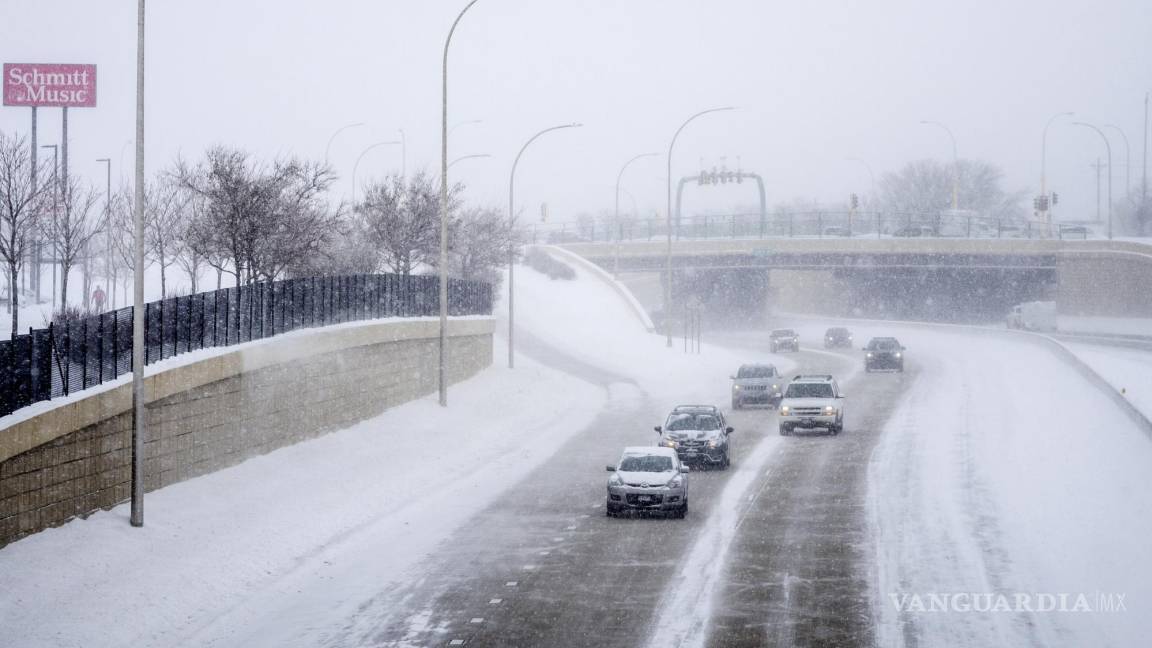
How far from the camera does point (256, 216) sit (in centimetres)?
3275

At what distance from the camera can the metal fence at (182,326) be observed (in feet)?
57.0

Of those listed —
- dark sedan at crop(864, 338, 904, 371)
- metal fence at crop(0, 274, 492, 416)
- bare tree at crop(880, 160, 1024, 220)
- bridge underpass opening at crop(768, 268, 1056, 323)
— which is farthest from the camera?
bare tree at crop(880, 160, 1024, 220)

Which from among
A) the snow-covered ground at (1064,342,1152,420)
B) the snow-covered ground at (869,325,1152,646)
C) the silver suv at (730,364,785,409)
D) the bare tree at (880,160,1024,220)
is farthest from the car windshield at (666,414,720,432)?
the bare tree at (880,160,1024,220)

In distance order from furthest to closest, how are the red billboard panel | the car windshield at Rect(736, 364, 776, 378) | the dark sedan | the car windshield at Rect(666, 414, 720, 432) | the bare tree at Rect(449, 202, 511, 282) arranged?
the bare tree at Rect(449, 202, 511, 282), the dark sedan, the red billboard panel, the car windshield at Rect(736, 364, 776, 378), the car windshield at Rect(666, 414, 720, 432)

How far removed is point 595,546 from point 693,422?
31.5 ft

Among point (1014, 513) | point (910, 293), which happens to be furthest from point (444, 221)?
point (910, 293)

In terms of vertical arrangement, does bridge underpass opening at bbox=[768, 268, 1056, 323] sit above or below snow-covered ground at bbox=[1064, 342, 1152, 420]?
above

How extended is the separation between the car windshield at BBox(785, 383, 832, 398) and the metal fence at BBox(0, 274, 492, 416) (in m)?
12.0

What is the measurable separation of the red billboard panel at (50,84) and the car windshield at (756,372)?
30285 mm

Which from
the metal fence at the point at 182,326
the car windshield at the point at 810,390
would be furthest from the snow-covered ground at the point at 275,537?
the car windshield at the point at 810,390

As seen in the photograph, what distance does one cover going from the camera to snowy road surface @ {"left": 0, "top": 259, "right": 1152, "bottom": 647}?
14773 mm

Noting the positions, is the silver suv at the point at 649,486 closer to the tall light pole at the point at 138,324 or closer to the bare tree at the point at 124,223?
the tall light pole at the point at 138,324

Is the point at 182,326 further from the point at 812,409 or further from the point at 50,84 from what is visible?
the point at 50,84

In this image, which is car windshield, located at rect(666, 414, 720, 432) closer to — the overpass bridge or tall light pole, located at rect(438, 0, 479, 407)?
tall light pole, located at rect(438, 0, 479, 407)
